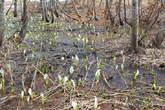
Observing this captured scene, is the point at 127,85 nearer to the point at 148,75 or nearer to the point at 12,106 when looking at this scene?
the point at 148,75

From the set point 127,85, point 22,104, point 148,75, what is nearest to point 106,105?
point 127,85

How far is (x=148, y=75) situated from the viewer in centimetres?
421

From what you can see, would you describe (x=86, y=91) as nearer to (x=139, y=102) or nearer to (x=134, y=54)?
(x=139, y=102)

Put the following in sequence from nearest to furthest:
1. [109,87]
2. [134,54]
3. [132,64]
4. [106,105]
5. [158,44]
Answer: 1. [106,105]
2. [109,87]
3. [132,64]
4. [134,54]
5. [158,44]

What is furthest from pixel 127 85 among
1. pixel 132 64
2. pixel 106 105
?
pixel 132 64

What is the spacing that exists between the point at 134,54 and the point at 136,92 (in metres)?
2.23

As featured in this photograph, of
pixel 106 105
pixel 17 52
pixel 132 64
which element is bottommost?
pixel 106 105

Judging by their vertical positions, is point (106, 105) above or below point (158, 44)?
below

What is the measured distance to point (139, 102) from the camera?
3051 mm

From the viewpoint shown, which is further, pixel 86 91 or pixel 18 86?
pixel 18 86

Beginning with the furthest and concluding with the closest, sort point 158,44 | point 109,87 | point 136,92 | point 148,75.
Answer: point 158,44
point 148,75
point 109,87
point 136,92

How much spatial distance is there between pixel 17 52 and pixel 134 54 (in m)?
3.76

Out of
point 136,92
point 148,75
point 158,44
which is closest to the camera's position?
point 136,92

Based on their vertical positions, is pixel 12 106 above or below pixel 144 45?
below
